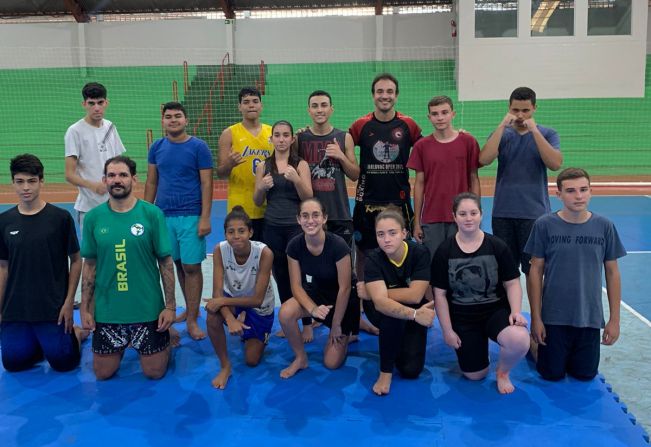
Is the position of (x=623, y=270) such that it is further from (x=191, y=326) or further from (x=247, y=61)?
(x=247, y=61)

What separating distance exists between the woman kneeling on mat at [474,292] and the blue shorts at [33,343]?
263cm

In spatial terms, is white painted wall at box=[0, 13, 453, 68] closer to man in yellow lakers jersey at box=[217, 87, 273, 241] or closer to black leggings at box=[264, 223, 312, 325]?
man in yellow lakers jersey at box=[217, 87, 273, 241]

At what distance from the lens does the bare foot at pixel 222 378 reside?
3792mm

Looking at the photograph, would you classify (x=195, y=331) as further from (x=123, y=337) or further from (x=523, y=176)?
(x=523, y=176)

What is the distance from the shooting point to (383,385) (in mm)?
3688

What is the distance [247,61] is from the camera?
1680cm

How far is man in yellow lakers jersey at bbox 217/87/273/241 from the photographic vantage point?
4.64 metres

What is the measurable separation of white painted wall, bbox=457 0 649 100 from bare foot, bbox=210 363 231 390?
41.2 ft

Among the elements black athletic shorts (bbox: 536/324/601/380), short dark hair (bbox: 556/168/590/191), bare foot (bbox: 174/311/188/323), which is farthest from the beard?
black athletic shorts (bbox: 536/324/601/380)

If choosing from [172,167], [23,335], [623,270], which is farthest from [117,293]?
[623,270]

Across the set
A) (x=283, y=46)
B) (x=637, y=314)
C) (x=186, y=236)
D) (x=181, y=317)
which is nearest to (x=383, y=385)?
(x=186, y=236)

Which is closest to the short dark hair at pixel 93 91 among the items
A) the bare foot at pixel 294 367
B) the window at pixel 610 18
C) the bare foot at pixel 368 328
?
the bare foot at pixel 294 367

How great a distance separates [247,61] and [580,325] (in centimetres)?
1474

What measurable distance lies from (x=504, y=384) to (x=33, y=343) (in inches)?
130
